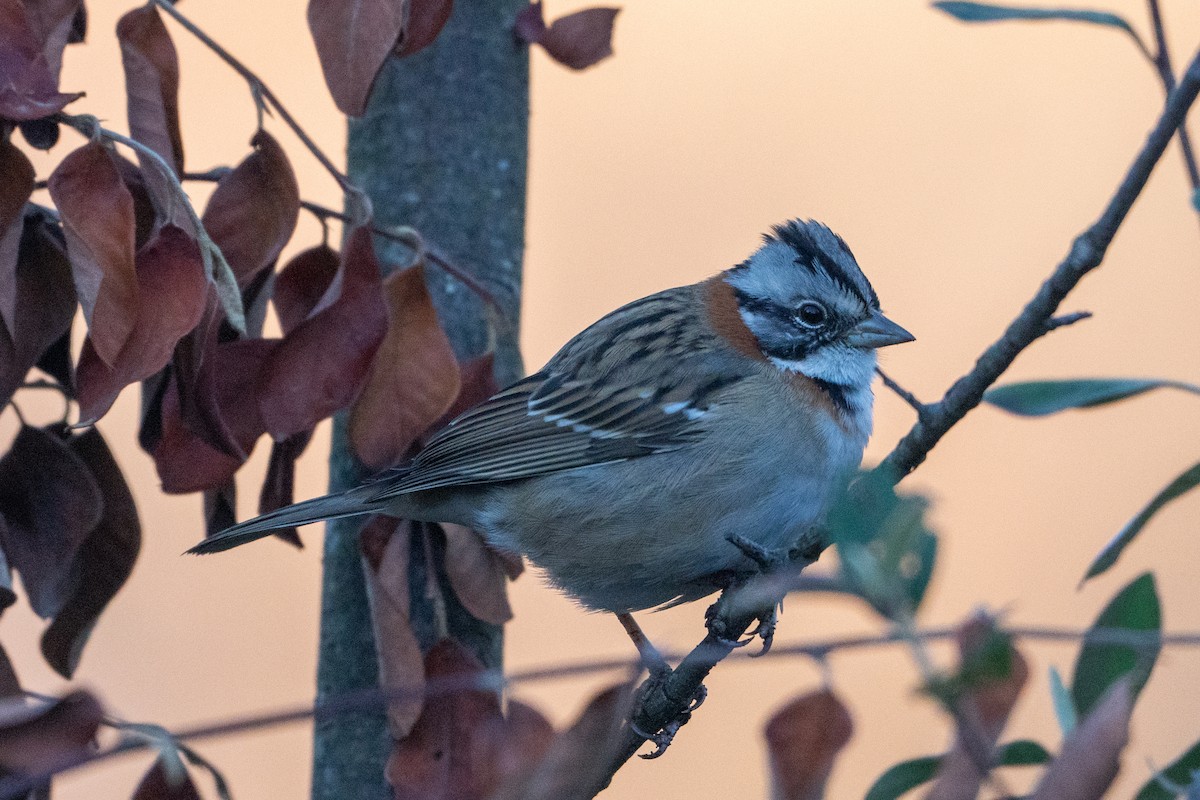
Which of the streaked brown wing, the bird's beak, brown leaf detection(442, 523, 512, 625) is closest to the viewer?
brown leaf detection(442, 523, 512, 625)

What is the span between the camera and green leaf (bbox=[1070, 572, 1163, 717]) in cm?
102

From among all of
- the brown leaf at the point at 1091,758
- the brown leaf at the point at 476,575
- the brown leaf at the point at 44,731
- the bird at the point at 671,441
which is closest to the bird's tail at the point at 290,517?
the bird at the point at 671,441

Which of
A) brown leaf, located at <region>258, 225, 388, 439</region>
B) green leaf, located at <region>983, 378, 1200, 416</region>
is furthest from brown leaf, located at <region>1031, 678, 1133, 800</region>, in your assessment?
brown leaf, located at <region>258, 225, 388, 439</region>

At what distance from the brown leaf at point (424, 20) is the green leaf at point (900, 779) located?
116cm

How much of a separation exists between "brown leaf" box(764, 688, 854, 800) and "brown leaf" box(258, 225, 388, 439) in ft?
3.04

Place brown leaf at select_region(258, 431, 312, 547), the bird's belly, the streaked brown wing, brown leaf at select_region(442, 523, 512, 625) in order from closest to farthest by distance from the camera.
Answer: brown leaf at select_region(258, 431, 312, 547)
brown leaf at select_region(442, 523, 512, 625)
the bird's belly
the streaked brown wing

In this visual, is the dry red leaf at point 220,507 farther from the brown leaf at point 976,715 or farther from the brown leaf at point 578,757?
the brown leaf at point 976,715

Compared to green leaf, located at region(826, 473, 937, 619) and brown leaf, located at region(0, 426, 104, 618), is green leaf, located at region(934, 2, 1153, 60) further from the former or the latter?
brown leaf, located at region(0, 426, 104, 618)

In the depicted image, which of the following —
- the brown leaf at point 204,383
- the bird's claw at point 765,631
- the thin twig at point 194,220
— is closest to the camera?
the thin twig at point 194,220

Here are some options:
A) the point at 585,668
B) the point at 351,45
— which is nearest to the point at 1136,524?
the point at 585,668

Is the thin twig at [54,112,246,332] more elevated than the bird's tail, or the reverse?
the thin twig at [54,112,246,332]

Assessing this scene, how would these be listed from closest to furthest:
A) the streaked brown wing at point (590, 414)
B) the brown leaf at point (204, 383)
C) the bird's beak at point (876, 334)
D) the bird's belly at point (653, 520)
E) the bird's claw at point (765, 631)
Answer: the brown leaf at point (204, 383) → the bird's claw at point (765, 631) → the bird's belly at point (653, 520) → the streaked brown wing at point (590, 414) → the bird's beak at point (876, 334)

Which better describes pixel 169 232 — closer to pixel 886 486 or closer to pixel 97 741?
pixel 97 741

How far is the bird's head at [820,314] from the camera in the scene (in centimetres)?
262
